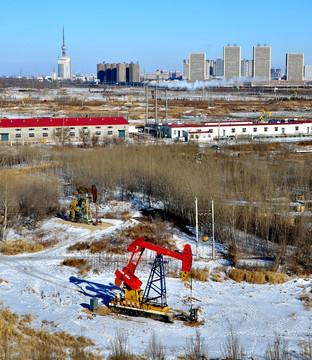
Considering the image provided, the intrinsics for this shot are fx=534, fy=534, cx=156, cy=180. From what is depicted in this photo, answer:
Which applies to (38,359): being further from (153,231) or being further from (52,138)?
(52,138)

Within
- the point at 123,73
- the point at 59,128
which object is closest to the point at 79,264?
the point at 59,128

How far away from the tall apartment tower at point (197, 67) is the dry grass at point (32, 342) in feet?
367

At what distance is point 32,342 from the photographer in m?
8.76

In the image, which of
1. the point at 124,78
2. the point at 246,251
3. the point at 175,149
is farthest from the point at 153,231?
the point at 124,78

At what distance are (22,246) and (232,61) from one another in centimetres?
11892

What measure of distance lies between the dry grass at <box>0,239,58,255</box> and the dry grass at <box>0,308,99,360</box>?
159 inches

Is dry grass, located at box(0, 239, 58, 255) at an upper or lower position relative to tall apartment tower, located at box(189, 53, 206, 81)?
lower

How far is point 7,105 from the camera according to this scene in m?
57.8

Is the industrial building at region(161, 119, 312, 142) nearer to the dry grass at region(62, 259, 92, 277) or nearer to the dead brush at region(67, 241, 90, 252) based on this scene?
the dead brush at region(67, 241, 90, 252)

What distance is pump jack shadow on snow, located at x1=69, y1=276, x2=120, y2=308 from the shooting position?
37.1ft

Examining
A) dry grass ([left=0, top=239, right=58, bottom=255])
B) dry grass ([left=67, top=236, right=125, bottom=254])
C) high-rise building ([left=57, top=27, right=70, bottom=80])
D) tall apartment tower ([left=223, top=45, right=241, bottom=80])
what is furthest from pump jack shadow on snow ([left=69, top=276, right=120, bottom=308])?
high-rise building ([left=57, top=27, right=70, bottom=80])

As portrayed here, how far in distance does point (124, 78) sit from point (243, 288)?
125 metres

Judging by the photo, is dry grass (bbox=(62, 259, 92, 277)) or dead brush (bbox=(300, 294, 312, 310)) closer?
dead brush (bbox=(300, 294, 312, 310))

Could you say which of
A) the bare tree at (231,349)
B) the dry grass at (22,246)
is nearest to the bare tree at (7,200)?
the dry grass at (22,246)
